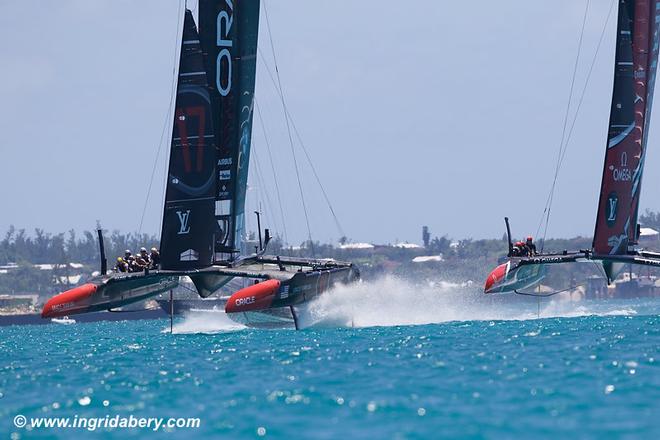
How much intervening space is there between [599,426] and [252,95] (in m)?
21.1

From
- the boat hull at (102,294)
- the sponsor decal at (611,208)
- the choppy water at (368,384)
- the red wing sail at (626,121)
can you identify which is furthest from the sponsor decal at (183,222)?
the sponsor decal at (611,208)

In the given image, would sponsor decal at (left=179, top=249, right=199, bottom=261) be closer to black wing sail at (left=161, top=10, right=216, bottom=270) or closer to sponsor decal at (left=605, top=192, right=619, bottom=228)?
black wing sail at (left=161, top=10, right=216, bottom=270)

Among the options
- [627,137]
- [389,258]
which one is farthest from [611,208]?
[389,258]

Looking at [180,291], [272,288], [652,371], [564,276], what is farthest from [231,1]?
[564,276]

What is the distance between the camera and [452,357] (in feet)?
64.2

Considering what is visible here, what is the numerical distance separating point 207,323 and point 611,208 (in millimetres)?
12073

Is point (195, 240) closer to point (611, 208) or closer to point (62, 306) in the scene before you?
point (62, 306)

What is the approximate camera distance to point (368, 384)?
16078 millimetres

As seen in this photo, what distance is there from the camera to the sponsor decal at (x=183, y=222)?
28.2 meters

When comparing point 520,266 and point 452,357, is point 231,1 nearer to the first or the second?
point 520,266

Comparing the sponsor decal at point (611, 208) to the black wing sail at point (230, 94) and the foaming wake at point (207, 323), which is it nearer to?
the black wing sail at point (230, 94)

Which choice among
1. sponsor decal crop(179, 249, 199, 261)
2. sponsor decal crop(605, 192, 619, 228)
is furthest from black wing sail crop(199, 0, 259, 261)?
sponsor decal crop(605, 192, 619, 228)

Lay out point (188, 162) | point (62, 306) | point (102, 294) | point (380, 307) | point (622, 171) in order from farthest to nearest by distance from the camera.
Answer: point (380, 307) → point (622, 171) → point (188, 162) → point (102, 294) → point (62, 306)

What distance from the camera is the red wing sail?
28859mm
